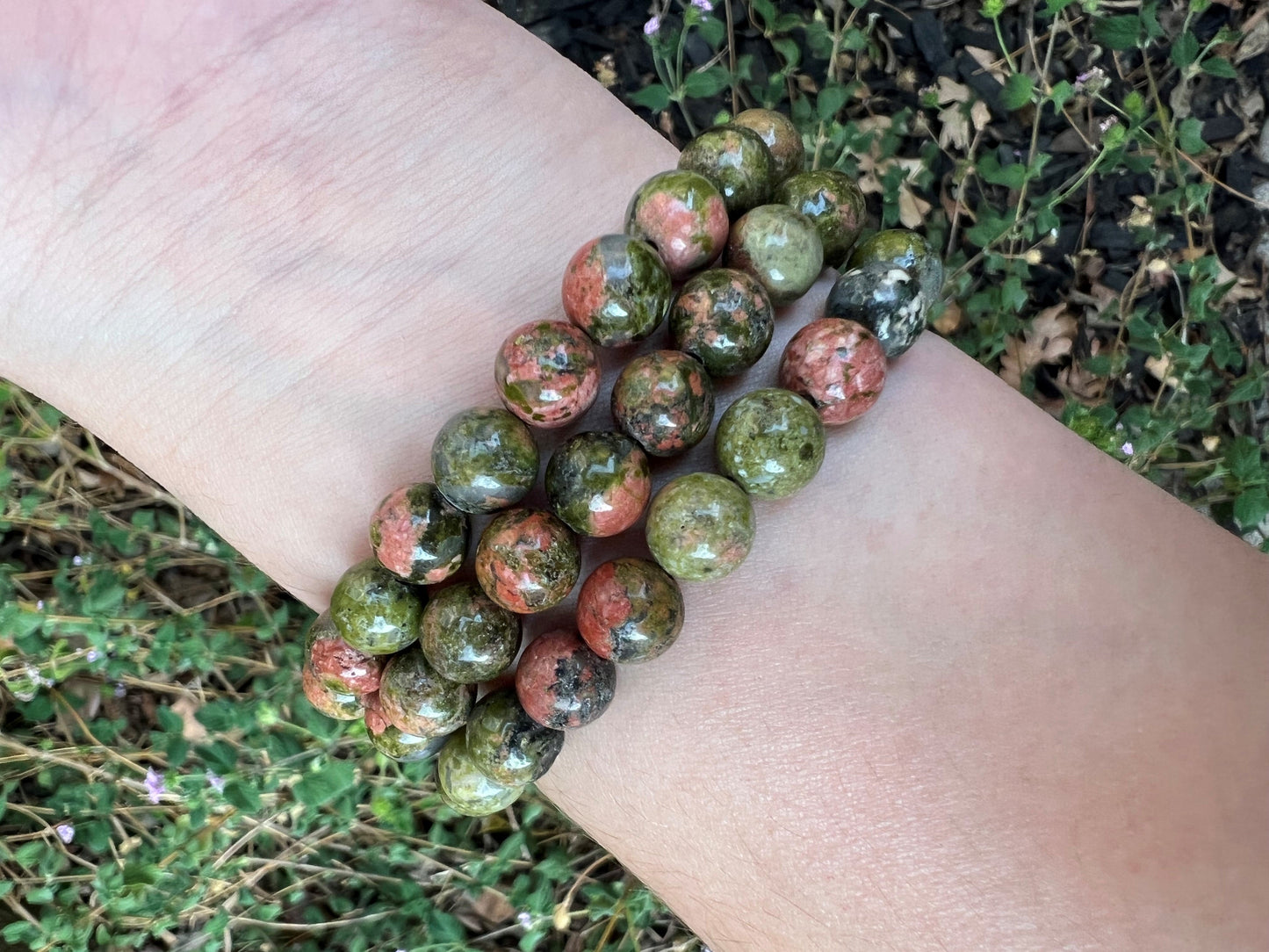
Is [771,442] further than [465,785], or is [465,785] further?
[465,785]

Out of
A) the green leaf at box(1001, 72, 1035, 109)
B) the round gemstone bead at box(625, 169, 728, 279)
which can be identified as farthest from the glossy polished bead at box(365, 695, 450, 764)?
the green leaf at box(1001, 72, 1035, 109)

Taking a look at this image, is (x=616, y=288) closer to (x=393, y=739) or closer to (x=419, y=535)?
(x=419, y=535)

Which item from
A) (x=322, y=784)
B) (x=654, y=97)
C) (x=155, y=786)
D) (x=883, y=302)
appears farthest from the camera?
(x=654, y=97)

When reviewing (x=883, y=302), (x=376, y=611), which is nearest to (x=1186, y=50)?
(x=883, y=302)

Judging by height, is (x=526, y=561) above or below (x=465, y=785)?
above

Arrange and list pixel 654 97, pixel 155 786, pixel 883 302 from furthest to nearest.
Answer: pixel 654 97, pixel 155 786, pixel 883 302
